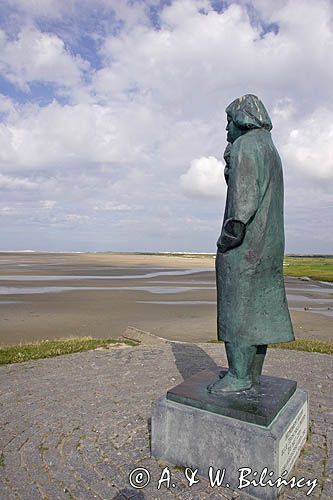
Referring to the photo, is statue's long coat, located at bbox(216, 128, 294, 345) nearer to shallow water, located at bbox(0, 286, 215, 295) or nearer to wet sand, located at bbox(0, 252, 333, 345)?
wet sand, located at bbox(0, 252, 333, 345)

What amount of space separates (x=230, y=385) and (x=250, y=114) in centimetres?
268

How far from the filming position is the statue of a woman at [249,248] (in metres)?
3.72

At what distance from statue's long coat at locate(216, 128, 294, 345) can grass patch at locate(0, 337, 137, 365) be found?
5.94 meters

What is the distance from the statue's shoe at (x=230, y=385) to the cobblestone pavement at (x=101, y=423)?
851mm

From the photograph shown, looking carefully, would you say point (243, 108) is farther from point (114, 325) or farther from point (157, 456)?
point (114, 325)

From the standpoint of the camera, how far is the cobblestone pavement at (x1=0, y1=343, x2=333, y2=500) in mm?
3699

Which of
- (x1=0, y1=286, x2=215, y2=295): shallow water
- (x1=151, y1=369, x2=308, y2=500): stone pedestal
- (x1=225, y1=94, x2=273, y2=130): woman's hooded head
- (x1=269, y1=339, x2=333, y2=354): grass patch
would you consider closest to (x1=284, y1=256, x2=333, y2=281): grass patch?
(x1=0, y1=286, x2=215, y2=295): shallow water

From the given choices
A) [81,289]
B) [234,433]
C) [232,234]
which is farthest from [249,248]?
[81,289]

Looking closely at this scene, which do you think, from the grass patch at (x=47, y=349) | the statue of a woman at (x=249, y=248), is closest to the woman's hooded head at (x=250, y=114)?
the statue of a woman at (x=249, y=248)

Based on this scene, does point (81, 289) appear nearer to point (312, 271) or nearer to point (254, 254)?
point (254, 254)

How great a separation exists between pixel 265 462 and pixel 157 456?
1.22 meters

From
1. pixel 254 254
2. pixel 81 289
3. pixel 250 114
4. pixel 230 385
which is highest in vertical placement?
pixel 250 114

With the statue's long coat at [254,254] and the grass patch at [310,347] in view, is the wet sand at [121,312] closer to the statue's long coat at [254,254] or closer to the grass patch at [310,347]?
the grass patch at [310,347]

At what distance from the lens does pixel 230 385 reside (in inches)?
157
